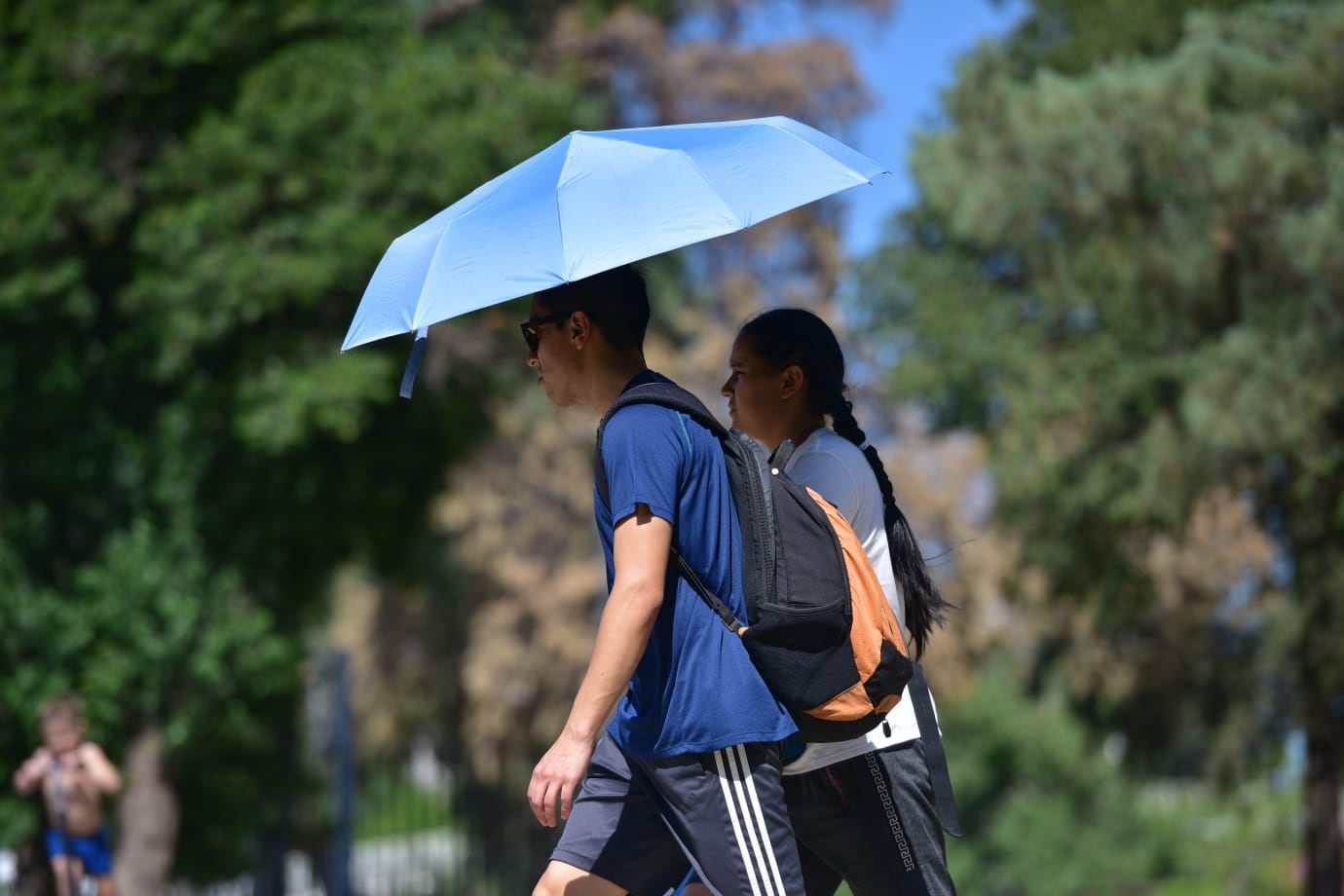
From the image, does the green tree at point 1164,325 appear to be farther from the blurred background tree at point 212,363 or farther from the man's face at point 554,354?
the man's face at point 554,354

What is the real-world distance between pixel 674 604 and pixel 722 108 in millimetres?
19019

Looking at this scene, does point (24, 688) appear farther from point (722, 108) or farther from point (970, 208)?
point (722, 108)

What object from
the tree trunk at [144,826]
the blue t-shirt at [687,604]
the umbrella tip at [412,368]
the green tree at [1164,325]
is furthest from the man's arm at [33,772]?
the green tree at [1164,325]

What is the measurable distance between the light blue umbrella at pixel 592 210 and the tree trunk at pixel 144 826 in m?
11.0

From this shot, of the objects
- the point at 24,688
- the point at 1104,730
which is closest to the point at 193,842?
the point at 24,688

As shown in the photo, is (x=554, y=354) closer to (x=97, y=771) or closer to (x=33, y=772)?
(x=97, y=771)

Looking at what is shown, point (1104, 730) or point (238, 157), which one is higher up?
point (238, 157)

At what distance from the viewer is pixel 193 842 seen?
14.8 m

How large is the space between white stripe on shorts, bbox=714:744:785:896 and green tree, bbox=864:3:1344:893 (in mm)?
9113

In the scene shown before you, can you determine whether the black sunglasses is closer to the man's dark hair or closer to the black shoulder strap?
the man's dark hair

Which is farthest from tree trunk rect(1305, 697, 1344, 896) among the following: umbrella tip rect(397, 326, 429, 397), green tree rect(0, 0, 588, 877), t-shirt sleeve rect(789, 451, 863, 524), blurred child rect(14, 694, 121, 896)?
umbrella tip rect(397, 326, 429, 397)

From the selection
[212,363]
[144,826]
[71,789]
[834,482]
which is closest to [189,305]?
[212,363]

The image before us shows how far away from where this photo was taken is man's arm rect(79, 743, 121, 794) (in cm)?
941

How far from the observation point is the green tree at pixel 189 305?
1238 cm
